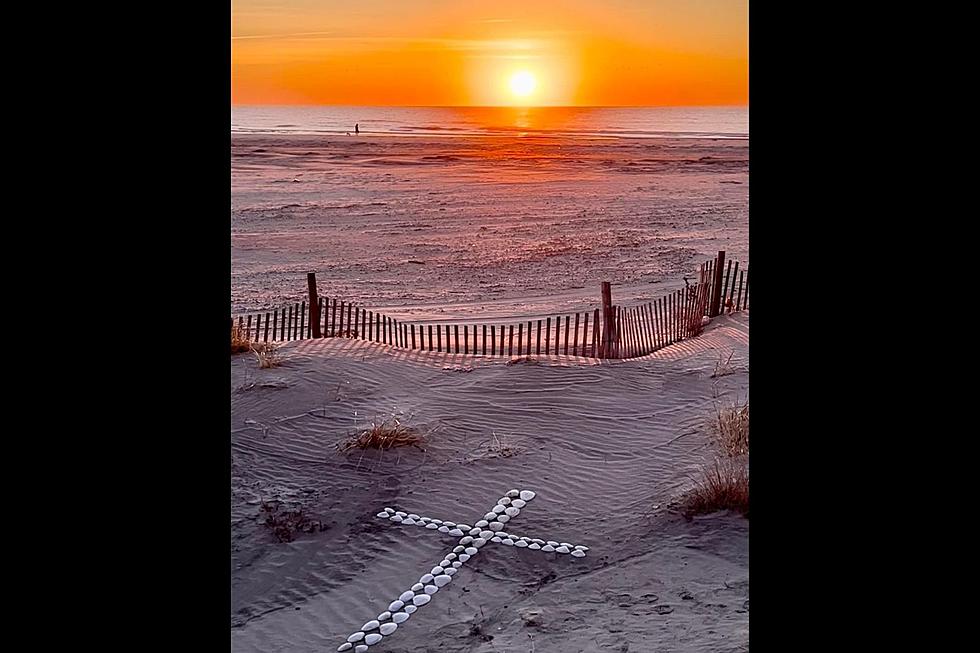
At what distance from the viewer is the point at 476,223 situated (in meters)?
32.1

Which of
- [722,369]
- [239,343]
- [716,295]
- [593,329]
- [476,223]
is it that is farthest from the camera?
[476,223]

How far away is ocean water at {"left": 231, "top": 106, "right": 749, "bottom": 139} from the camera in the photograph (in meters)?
65.0

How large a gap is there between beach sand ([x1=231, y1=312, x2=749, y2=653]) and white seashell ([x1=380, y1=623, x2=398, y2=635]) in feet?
0.33

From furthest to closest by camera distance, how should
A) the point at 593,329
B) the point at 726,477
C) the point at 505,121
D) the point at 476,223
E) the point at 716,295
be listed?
the point at 505,121
the point at 476,223
the point at 716,295
the point at 593,329
the point at 726,477

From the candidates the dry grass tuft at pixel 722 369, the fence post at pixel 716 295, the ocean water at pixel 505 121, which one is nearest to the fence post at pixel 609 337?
the dry grass tuft at pixel 722 369

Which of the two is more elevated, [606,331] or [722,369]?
[606,331]

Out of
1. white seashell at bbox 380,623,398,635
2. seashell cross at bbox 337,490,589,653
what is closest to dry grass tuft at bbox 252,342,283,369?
seashell cross at bbox 337,490,589,653

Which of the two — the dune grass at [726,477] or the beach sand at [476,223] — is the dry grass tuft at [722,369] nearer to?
the dune grass at [726,477]

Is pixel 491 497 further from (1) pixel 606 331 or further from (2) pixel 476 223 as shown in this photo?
(2) pixel 476 223

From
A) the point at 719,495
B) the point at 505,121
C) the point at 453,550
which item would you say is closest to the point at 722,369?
the point at 719,495

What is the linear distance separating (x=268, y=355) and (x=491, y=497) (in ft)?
15.3

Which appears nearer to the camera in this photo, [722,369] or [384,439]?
[384,439]

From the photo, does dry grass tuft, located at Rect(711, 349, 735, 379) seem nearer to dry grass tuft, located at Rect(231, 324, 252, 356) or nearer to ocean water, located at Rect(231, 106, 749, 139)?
dry grass tuft, located at Rect(231, 324, 252, 356)
